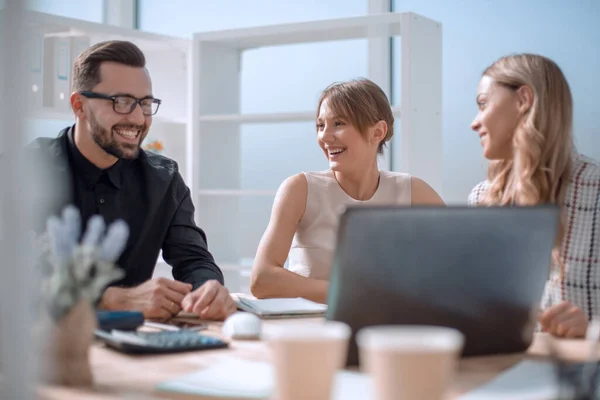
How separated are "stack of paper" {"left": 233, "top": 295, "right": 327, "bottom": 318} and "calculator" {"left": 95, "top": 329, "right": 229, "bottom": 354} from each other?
38cm

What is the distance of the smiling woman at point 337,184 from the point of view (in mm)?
2473

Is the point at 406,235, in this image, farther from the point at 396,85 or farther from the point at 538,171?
the point at 396,85

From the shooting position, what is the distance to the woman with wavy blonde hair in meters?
1.82

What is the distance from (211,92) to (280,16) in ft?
2.29

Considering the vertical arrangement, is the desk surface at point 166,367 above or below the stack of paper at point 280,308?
above

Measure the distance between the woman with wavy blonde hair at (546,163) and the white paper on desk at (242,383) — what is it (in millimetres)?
897

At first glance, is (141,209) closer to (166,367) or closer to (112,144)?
(112,144)

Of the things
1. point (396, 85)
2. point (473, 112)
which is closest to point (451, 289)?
point (473, 112)

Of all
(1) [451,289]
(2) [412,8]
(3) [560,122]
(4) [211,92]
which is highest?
(2) [412,8]

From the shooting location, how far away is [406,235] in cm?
102

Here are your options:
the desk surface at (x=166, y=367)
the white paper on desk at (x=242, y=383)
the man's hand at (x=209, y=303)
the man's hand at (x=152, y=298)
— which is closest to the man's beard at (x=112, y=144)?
the man's hand at (x=152, y=298)

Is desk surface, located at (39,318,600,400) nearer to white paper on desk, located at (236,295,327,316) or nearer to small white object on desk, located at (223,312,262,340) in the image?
small white object on desk, located at (223,312,262,340)

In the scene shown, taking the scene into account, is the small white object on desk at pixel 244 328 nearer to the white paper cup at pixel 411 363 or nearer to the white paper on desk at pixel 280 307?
the white paper on desk at pixel 280 307

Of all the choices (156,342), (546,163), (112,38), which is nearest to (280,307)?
(156,342)
